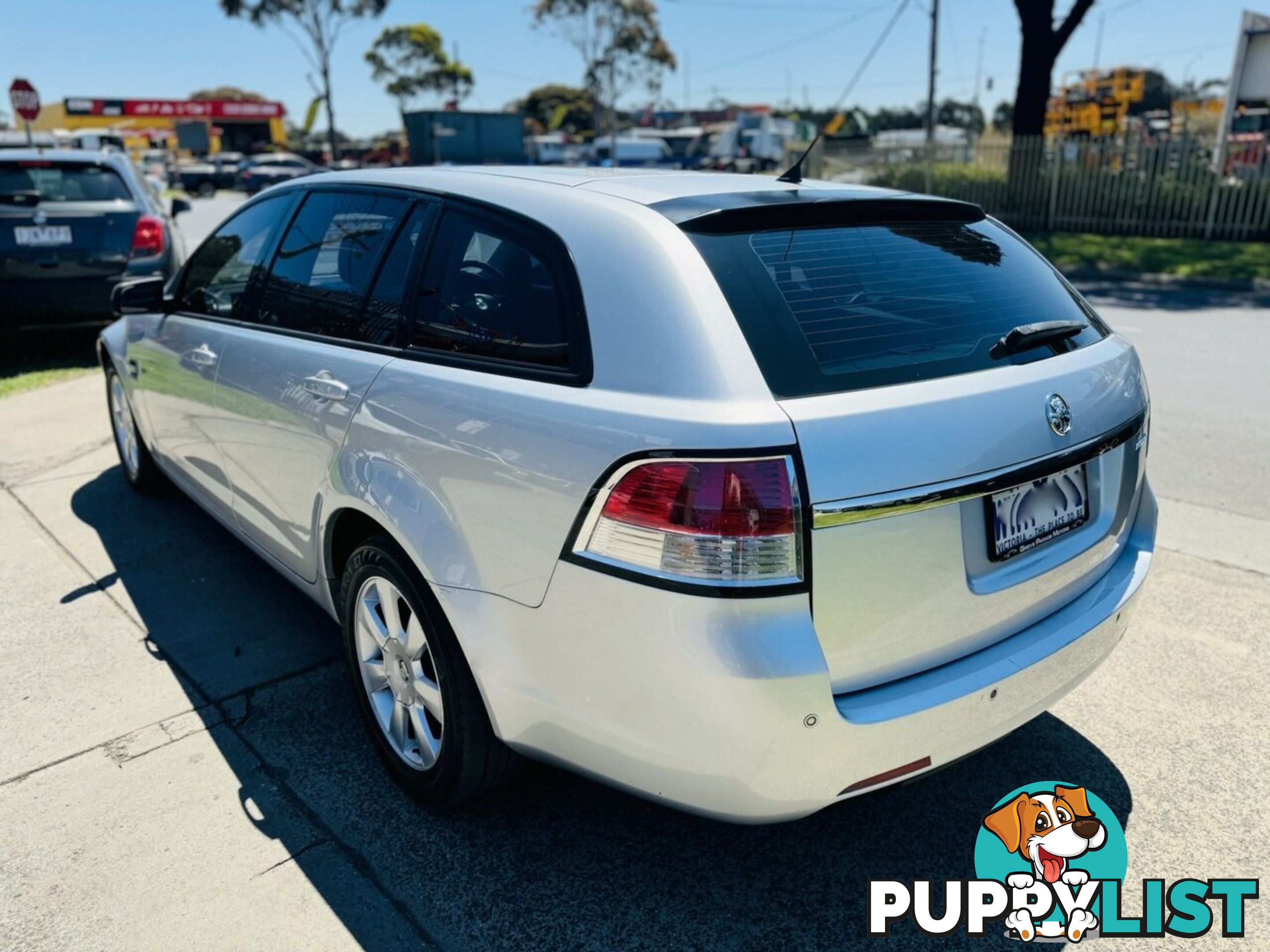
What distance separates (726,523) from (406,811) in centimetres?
139

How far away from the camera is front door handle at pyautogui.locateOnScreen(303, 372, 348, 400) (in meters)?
2.73

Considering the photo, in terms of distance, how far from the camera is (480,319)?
7.98 feet

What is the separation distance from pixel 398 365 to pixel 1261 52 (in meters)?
20.7

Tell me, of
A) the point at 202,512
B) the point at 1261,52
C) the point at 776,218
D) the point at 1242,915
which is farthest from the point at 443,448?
the point at 1261,52

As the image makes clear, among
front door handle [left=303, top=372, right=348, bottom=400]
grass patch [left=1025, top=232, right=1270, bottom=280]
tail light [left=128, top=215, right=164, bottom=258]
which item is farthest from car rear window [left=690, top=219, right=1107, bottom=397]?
grass patch [left=1025, top=232, right=1270, bottom=280]

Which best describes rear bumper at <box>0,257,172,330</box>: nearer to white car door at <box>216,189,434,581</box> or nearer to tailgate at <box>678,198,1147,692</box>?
white car door at <box>216,189,434,581</box>

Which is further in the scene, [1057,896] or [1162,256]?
[1162,256]

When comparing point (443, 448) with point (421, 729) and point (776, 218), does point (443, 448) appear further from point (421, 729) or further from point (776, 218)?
point (776, 218)

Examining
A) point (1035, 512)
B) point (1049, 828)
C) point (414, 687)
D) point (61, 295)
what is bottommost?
point (1049, 828)

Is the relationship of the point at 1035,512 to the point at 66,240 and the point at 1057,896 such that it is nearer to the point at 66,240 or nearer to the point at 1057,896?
the point at 1057,896

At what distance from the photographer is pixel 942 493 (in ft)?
6.43

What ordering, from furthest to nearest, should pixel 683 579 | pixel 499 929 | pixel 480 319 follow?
1. pixel 480 319
2. pixel 499 929
3. pixel 683 579

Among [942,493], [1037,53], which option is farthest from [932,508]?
[1037,53]

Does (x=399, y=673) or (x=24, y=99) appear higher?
(x=24, y=99)
